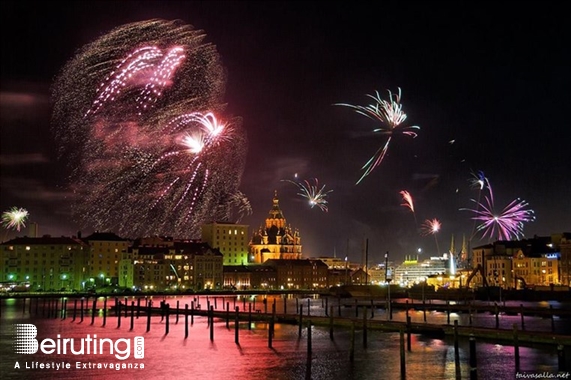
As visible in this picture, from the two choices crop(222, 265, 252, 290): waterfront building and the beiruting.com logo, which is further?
crop(222, 265, 252, 290): waterfront building

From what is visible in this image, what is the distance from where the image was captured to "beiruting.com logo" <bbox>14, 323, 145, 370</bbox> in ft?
132

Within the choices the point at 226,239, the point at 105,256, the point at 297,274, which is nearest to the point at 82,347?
the point at 105,256

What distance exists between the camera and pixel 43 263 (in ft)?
488

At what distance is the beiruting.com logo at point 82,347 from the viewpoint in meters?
40.3

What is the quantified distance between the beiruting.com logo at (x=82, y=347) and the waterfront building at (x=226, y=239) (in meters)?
137

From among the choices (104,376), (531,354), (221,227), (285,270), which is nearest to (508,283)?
(285,270)

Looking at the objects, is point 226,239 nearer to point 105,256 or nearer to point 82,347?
point 105,256

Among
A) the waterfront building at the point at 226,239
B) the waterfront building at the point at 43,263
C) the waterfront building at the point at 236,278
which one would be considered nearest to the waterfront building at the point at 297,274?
the waterfront building at the point at 226,239

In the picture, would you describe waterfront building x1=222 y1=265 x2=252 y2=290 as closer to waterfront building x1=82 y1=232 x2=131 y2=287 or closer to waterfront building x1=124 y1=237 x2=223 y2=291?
waterfront building x1=124 y1=237 x2=223 y2=291

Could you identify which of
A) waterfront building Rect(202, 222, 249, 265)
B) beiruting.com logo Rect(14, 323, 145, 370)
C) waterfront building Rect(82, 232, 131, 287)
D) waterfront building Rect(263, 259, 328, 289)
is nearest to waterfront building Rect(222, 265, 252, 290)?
waterfront building Rect(263, 259, 328, 289)

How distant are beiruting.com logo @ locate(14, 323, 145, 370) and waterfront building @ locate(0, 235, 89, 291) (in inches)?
3692

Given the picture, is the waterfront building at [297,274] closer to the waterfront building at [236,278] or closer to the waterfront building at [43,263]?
the waterfront building at [236,278]

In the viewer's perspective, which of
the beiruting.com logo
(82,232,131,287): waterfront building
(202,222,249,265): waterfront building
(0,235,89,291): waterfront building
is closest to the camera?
the beiruting.com logo

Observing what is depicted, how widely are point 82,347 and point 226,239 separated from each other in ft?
490
